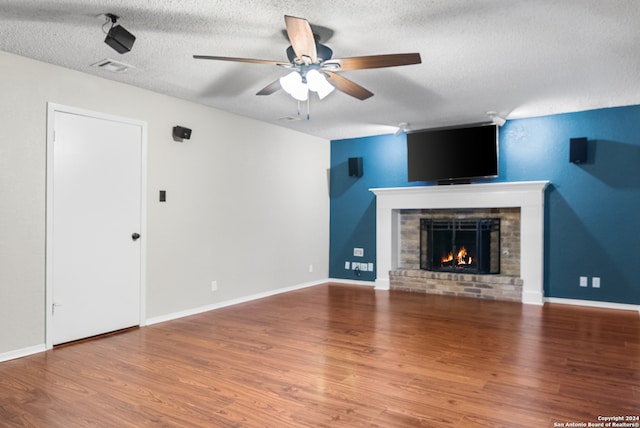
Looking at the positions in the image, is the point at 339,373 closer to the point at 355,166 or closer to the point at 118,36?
the point at 118,36

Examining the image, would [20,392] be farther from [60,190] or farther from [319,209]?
[319,209]

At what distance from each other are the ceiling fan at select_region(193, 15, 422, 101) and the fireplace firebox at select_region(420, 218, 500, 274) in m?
3.35

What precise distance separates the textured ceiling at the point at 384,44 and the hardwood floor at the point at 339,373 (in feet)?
7.96

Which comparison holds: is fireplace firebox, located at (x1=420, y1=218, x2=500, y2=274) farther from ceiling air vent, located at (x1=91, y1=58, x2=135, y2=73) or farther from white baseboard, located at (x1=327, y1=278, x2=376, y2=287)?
ceiling air vent, located at (x1=91, y1=58, x2=135, y2=73)

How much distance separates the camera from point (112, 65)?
3.71 meters

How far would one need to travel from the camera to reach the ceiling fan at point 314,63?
2.67 metres

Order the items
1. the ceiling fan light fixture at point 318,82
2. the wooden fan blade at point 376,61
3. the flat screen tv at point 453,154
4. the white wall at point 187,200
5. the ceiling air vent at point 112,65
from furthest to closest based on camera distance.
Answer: the flat screen tv at point 453,154 < the ceiling air vent at point 112,65 < the white wall at point 187,200 < the ceiling fan light fixture at point 318,82 < the wooden fan blade at point 376,61

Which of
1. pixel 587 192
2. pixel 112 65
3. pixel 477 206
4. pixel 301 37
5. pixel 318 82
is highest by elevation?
pixel 112 65

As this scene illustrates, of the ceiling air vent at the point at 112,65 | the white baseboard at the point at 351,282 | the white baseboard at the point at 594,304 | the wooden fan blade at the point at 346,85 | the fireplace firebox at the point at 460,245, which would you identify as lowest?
the white baseboard at the point at 351,282

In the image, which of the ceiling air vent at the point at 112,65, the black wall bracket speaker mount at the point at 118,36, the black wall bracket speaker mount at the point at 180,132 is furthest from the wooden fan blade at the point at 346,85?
the black wall bracket speaker mount at the point at 180,132

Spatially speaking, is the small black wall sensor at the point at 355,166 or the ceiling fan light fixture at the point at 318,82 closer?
the ceiling fan light fixture at the point at 318,82

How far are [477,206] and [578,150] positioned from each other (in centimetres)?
138

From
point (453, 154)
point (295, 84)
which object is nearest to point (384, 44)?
point (295, 84)

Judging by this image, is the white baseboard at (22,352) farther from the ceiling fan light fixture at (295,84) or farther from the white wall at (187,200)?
the ceiling fan light fixture at (295,84)
